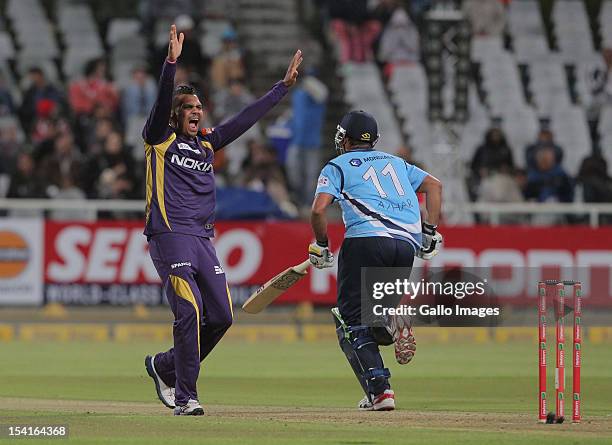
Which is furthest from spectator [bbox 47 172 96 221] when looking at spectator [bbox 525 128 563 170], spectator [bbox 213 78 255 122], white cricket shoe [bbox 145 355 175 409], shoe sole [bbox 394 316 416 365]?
shoe sole [bbox 394 316 416 365]

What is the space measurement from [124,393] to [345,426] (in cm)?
366

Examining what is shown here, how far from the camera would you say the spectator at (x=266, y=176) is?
74.2ft

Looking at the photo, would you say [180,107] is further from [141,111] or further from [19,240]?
[141,111]

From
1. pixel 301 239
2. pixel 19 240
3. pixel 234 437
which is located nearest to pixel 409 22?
pixel 301 239

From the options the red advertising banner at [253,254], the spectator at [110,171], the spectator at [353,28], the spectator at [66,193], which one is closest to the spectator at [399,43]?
the spectator at [353,28]

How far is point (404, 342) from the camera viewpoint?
34.9ft

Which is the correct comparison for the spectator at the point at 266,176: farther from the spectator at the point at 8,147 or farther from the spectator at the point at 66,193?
the spectator at the point at 8,147

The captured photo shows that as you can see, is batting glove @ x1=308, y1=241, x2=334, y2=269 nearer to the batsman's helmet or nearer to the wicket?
the batsman's helmet

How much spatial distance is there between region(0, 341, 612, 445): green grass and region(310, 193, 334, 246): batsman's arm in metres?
1.16

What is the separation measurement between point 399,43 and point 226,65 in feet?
11.8

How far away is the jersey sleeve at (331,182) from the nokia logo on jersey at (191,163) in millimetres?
743

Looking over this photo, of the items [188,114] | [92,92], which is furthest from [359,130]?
[92,92]

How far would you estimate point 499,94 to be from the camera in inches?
1121

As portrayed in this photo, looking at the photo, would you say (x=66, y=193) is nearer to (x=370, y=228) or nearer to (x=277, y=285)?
(x=277, y=285)
